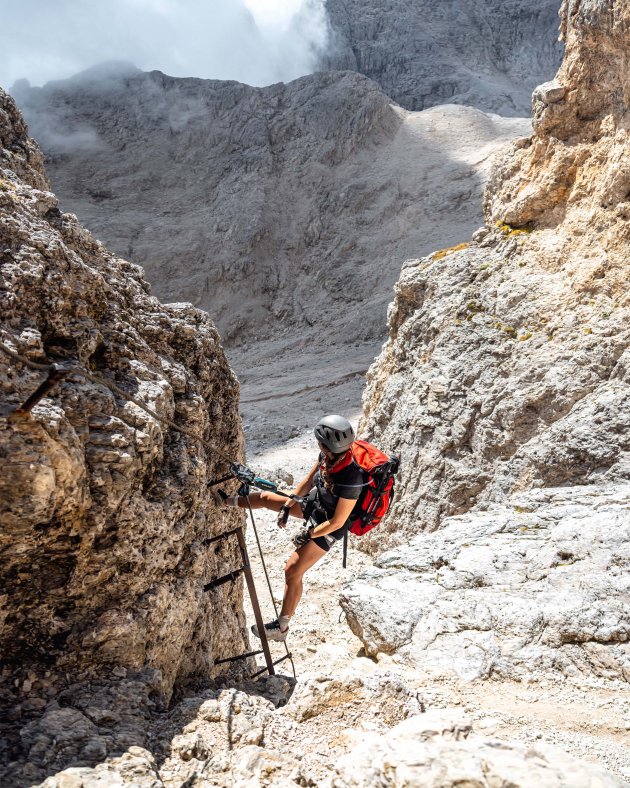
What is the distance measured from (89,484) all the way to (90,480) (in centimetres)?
2

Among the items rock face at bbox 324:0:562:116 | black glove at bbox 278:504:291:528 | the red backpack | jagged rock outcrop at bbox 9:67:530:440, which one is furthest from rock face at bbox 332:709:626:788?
rock face at bbox 324:0:562:116

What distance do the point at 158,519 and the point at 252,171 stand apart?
43.6 meters

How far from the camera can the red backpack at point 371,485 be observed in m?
5.61

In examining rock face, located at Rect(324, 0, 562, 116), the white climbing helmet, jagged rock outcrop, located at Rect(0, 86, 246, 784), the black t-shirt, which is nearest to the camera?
jagged rock outcrop, located at Rect(0, 86, 246, 784)

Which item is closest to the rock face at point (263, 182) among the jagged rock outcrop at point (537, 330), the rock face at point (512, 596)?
the jagged rock outcrop at point (537, 330)

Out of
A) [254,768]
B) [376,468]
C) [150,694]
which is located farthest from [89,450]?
[376,468]

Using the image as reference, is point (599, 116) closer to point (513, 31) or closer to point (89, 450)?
point (89, 450)

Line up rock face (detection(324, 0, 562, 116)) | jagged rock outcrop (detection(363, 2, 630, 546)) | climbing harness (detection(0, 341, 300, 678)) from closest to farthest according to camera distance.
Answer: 1. climbing harness (detection(0, 341, 300, 678))
2. jagged rock outcrop (detection(363, 2, 630, 546))
3. rock face (detection(324, 0, 562, 116))

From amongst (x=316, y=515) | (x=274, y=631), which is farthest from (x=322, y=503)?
(x=274, y=631)

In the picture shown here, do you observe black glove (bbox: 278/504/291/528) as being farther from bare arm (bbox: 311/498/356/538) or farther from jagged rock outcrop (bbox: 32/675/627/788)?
jagged rock outcrop (bbox: 32/675/627/788)

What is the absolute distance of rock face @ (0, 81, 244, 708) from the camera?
354cm

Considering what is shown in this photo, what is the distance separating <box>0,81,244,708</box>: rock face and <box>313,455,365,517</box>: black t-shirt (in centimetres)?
106

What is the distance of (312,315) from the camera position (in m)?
37.5

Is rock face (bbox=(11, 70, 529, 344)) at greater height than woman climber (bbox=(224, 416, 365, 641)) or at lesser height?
greater
